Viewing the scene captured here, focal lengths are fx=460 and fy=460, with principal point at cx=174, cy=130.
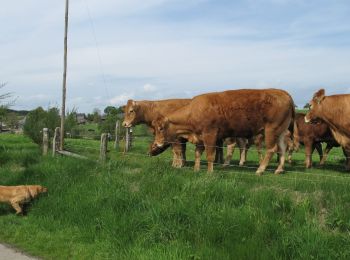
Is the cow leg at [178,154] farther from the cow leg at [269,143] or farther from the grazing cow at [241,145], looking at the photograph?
the cow leg at [269,143]

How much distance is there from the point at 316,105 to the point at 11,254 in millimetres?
9297

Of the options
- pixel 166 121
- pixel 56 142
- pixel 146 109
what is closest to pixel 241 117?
pixel 166 121

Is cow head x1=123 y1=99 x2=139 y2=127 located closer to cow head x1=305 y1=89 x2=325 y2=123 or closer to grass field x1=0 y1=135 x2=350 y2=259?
cow head x1=305 y1=89 x2=325 y2=123

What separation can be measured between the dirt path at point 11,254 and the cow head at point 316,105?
357 inches

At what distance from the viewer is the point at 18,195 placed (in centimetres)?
972

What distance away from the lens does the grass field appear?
6.54 m

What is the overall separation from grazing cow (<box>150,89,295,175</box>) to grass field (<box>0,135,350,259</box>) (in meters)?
2.40

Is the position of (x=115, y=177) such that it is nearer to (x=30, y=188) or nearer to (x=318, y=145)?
(x=30, y=188)

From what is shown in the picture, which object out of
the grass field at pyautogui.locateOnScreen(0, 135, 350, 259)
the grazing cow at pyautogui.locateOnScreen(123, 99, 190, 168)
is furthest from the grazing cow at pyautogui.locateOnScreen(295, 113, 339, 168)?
the grass field at pyautogui.locateOnScreen(0, 135, 350, 259)

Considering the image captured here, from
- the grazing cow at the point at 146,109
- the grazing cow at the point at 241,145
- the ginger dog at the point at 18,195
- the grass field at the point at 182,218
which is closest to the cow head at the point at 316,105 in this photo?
the grazing cow at the point at 241,145

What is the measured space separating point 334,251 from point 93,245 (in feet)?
12.1

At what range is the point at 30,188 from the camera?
32.6 feet

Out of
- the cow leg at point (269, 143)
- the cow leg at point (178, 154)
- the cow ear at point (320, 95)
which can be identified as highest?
the cow ear at point (320, 95)

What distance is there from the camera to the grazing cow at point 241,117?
12398 mm
